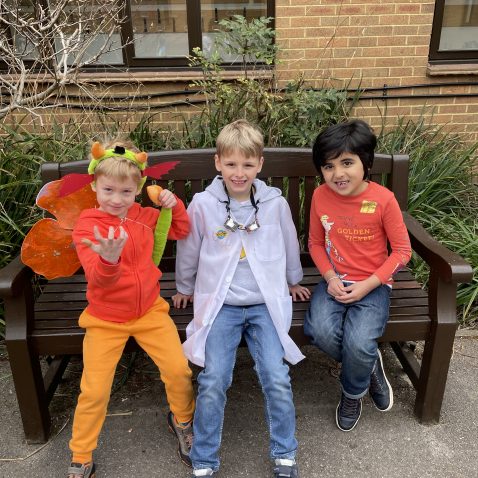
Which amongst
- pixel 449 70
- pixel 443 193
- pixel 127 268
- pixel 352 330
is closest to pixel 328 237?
pixel 352 330

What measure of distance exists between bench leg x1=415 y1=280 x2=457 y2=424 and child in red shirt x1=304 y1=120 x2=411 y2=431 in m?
0.23

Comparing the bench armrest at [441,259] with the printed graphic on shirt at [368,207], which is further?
the printed graphic on shirt at [368,207]

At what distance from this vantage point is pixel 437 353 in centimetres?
248

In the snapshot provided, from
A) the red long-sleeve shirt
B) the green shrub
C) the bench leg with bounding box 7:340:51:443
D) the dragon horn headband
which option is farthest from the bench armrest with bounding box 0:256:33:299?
the green shrub

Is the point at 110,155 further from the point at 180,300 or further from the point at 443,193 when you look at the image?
the point at 443,193

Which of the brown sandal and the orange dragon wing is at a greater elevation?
the orange dragon wing

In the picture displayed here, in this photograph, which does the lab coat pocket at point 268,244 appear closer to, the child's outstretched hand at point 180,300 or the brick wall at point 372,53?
the child's outstretched hand at point 180,300

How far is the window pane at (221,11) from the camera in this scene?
5.09 meters

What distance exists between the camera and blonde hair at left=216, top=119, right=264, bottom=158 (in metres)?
2.31

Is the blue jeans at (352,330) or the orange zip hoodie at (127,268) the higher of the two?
the orange zip hoodie at (127,268)

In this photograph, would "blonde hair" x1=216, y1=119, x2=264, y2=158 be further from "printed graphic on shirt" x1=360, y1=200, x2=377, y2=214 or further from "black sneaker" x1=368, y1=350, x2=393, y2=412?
"black sneaker" x1=368, y1=350, x2=393, y2=412

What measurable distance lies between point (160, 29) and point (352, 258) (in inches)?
145

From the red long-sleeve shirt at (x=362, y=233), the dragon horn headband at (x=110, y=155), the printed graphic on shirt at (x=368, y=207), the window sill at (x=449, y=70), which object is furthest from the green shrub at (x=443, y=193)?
the dragon horn headband at (x=110, y=155)

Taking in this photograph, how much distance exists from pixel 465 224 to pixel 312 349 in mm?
1682
